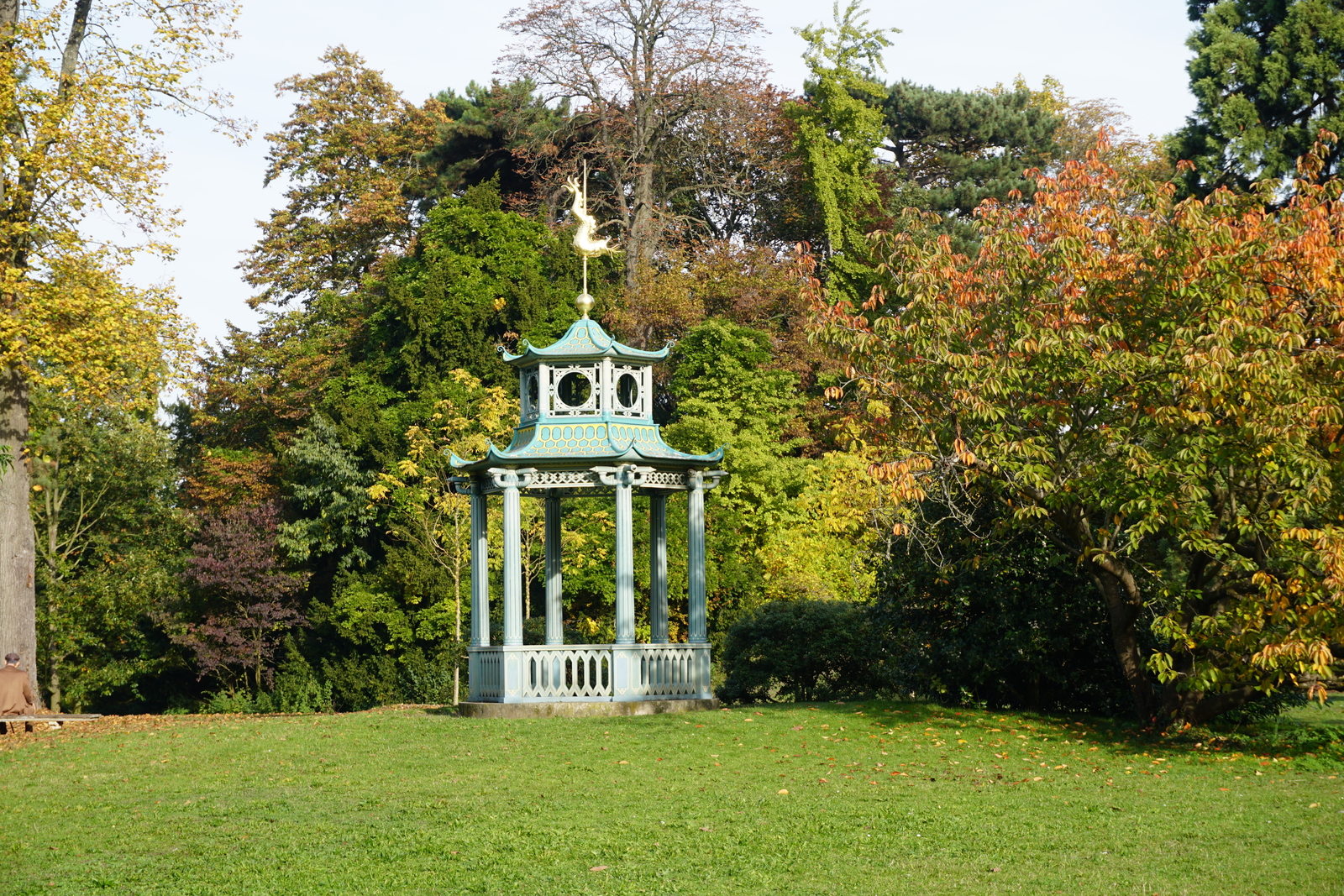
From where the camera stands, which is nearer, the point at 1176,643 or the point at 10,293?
the point at 1176,643

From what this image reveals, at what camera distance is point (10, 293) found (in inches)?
722

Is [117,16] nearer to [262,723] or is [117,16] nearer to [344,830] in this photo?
[262,723]

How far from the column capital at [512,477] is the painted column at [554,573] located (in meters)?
1.42

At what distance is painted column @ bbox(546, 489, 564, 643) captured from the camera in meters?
17.9

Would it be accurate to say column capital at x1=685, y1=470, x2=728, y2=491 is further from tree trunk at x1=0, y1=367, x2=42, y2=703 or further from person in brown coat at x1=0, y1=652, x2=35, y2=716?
tree trunk at x1=0, y1=367, x2=42, y2=703

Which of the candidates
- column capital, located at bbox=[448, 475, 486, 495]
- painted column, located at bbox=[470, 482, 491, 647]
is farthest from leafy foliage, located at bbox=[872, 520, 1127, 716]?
column capital, located at bbox=[448, 475, 486, 495]

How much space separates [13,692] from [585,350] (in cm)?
802

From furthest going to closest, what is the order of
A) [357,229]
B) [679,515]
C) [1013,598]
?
1. [357,229]
2. [679,515]
3. [1013,598]

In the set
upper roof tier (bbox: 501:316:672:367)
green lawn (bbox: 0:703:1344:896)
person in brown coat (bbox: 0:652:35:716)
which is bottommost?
green lawn (bbox: 0:703:1344:896)

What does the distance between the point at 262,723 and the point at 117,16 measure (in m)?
11.7

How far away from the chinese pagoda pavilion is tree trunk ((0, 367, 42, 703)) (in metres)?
6.57

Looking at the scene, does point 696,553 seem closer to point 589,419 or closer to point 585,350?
point 589,419

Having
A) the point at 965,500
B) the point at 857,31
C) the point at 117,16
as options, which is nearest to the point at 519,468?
the point at 965,500

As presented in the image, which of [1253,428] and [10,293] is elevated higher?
[10,293]
